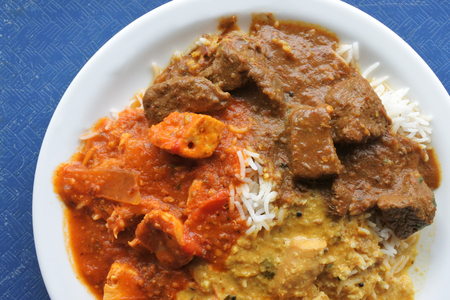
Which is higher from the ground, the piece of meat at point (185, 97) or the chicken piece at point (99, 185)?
the piece of meat at point (185, 97)

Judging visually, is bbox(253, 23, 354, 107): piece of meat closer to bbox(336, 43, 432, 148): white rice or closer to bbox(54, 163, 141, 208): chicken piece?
bbox(336, 43, 432, 148): white rice

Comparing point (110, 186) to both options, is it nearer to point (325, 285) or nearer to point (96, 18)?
point (96, 18)

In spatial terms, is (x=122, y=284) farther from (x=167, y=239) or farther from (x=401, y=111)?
(x=401, y=111)

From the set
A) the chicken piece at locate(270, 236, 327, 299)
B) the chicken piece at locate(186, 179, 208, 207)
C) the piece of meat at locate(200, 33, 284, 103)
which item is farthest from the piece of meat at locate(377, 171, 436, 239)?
the chicken piece at locate(186, 179, 208, 207)

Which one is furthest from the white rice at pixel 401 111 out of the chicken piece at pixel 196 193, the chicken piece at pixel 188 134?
the chicken piece at pixel 196 193

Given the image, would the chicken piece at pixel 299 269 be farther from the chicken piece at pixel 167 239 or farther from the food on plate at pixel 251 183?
the chicken piece at pixel 167 239

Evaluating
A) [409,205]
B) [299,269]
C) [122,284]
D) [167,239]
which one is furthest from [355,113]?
[122,284]
